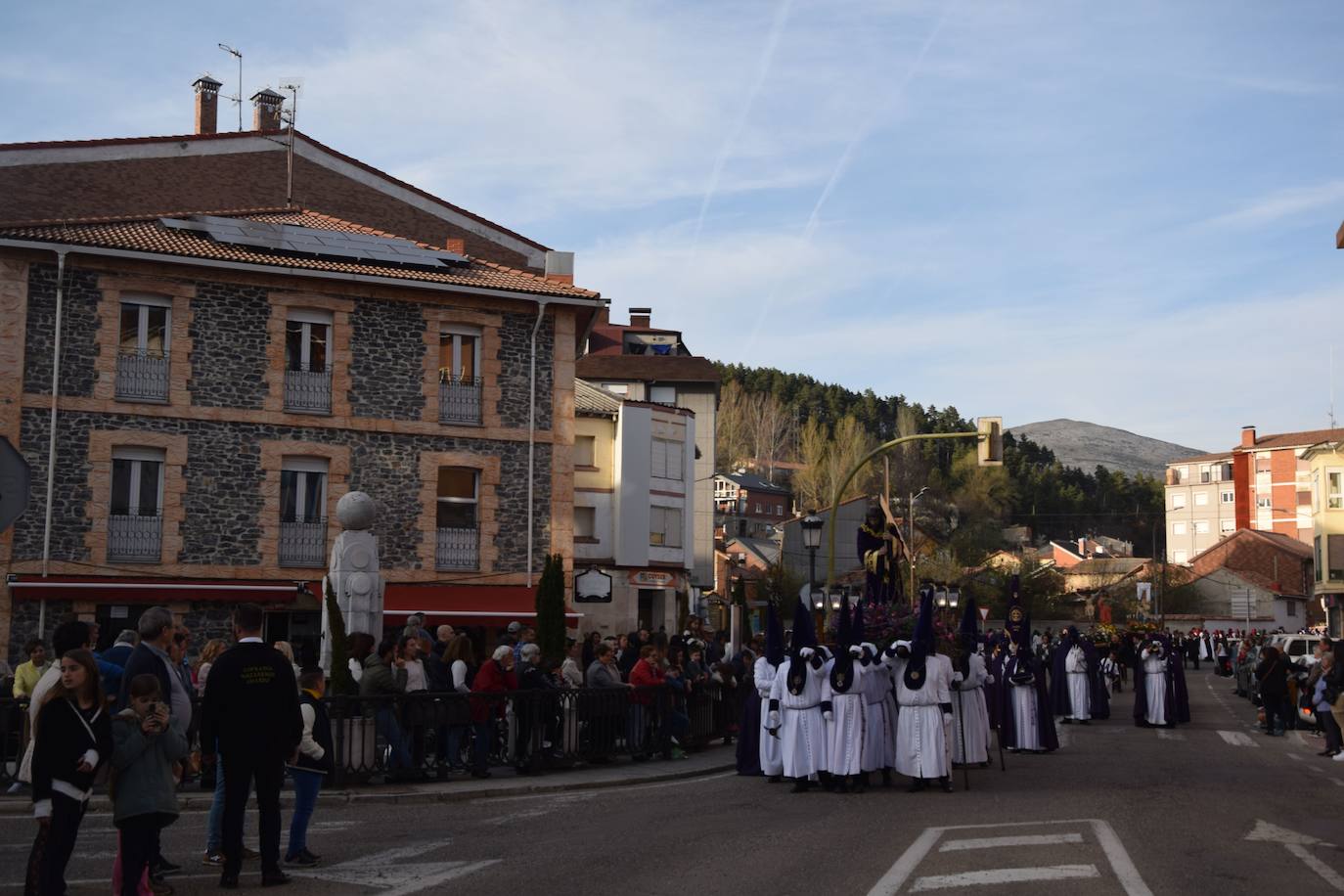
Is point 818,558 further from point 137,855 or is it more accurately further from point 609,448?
point 137,855

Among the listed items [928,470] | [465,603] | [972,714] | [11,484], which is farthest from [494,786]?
[928,470]

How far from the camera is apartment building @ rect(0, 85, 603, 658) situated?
1133 inches

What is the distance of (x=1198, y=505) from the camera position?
138750mm

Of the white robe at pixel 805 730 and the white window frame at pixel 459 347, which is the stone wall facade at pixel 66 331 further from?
the white robe at pixel 805 730

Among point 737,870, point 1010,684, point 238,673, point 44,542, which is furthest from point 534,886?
point 44,542

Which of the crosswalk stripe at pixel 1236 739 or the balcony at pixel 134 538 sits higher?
the balcony at pixel 134 538

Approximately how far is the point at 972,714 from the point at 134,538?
18.0 meters

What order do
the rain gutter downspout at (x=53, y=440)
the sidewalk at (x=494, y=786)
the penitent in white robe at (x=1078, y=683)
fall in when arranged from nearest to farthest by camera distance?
1. the sidewalk at (x=494, y=786)
2. the rain gutter downspout at (x=53, y=440)
3. the penitent in white robe at (x=1078, y=683)

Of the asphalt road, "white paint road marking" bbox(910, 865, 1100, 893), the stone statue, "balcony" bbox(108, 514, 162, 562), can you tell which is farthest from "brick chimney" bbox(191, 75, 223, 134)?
"white paint road marking" bbox(910, 865, 1100, 893)

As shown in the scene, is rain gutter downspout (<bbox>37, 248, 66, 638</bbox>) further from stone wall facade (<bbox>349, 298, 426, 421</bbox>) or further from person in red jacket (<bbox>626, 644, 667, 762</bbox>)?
person in red jacket (<bbox>626, 644, 667, 762</bbox>)

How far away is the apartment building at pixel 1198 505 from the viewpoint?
135625mm

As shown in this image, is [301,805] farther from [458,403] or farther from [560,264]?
[560,264]

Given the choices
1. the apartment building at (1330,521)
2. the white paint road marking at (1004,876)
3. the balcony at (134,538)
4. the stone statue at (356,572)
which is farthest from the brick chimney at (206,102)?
the apartment building at (1330,521)

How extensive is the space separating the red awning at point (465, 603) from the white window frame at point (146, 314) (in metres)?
6.82
